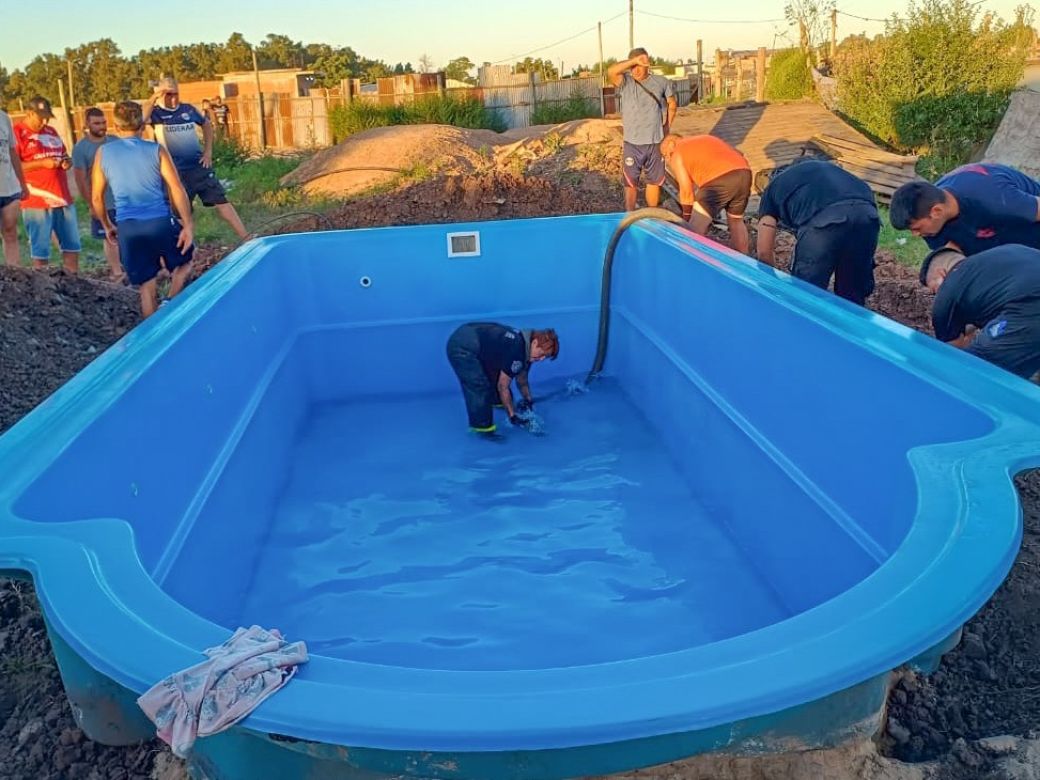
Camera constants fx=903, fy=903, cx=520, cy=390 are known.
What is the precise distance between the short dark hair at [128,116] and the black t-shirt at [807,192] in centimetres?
318

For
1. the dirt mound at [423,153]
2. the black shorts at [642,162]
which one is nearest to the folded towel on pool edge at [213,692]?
the black shorts at [642,162]

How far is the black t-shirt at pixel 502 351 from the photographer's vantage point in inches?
169

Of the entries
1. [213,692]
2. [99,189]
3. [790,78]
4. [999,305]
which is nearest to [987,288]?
[999,305]

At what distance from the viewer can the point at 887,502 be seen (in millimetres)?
2404

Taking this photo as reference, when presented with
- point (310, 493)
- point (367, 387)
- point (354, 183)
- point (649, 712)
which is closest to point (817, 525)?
point (649, 712)

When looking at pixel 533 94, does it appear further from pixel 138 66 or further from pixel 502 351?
pixel 138 66

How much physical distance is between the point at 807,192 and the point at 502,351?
5.35 feet

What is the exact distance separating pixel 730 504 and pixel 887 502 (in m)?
1.17

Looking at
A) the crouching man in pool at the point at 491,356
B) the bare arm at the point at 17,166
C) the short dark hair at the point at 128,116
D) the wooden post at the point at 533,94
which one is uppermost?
the wooden post at the point at 533,94

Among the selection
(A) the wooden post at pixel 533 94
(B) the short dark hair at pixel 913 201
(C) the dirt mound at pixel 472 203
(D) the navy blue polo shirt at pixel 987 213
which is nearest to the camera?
(B) the short dark hair at pixel 913 201

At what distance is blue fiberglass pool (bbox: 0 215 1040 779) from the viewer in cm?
138

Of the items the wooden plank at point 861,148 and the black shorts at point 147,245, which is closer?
the black shorts at point 147,245

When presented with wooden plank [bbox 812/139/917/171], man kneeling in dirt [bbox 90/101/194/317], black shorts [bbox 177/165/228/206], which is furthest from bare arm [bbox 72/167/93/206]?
wooden plank [bbox 812/139/917/171]

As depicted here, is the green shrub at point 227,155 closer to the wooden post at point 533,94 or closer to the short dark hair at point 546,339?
the wooden post at point 533,94
